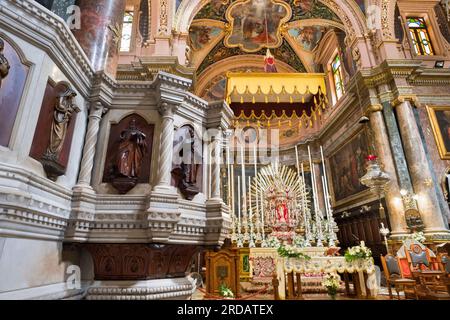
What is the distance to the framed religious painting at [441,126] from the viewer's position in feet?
24.3

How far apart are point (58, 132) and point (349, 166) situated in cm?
963

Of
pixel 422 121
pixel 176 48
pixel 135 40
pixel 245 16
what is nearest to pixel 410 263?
pixel 422 121

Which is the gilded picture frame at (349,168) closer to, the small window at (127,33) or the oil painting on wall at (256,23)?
the oil painting on wall at (256,23)

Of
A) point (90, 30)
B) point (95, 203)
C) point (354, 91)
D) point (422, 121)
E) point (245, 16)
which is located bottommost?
point (95, 203)

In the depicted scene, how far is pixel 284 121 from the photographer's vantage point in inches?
520

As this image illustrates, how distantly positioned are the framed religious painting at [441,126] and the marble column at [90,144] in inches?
342

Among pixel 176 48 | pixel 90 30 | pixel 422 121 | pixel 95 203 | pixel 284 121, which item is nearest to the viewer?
pixel 95 203

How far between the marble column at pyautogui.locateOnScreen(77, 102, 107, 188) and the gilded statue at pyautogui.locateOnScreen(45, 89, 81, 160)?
24cm

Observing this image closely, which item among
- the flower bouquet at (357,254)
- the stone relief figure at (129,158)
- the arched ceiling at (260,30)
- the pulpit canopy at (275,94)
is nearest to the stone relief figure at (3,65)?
the stone relief figure at (129,158)

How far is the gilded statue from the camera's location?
6.39ft

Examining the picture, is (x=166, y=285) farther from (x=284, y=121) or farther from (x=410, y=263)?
(x=284, y=121)

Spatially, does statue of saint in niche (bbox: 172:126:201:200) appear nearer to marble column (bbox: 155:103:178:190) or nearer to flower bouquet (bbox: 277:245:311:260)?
marble column (bbox: 155:103:178:190)

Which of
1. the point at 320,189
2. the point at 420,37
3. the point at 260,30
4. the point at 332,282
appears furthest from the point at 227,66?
the point at 332,282
